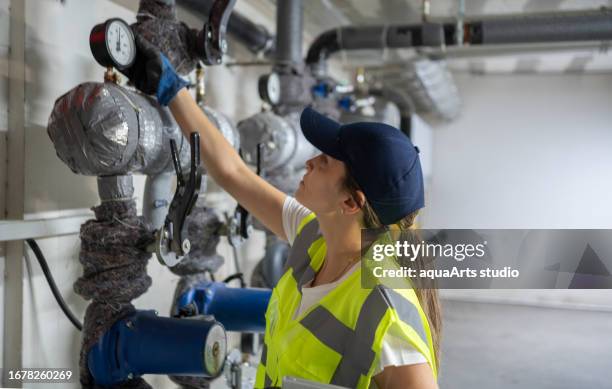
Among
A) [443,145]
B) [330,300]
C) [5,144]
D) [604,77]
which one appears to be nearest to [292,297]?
[330,300]

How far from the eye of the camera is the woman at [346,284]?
69cm

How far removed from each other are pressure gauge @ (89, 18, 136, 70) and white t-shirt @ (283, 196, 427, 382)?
17.1 inches

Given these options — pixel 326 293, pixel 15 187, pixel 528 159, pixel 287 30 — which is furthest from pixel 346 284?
pixel 287 30

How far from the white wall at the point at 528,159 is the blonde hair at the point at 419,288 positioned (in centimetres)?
3

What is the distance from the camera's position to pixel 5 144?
3.36ft

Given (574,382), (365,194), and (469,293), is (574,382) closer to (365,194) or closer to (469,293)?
(469,293)

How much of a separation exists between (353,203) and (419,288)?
0.17 m

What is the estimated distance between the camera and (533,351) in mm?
Result: 810

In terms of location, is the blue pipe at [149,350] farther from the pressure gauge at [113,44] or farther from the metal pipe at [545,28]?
the metal pipe at [545,28]

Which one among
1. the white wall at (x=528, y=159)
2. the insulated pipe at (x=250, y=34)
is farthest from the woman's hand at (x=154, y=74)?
the insulated pipe at (x=250, y=34)

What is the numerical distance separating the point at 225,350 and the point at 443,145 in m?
3.09

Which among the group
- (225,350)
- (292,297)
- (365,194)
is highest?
(365,194)

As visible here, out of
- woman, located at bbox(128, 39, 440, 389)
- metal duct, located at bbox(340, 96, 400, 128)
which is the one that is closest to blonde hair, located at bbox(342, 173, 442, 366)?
woman, located at bbox(128, 39, 440, 389)

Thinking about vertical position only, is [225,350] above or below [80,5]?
below
